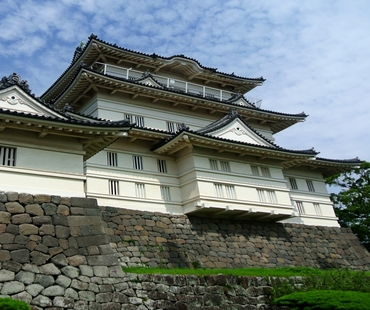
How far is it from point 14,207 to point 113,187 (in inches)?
265

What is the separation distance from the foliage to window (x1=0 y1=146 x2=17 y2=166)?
917 cm

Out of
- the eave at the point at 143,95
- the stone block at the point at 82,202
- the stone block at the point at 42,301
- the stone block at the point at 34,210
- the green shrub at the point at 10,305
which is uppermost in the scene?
the eave at the point at 143,95

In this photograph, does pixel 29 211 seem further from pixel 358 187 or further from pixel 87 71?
pixel 358 187

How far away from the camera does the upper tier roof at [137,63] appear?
75.6 ft

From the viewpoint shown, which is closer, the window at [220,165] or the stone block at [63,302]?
the stone block at [63,302]

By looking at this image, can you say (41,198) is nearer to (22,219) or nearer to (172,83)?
(22,219)

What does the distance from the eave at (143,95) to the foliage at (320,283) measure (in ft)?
39.8

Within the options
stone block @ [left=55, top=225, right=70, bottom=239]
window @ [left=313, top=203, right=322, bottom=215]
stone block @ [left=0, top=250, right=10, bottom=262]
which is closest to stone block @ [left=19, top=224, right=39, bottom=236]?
stone block @ [left=55, top=225, right=70, bottom=239]

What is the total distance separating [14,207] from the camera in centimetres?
1084

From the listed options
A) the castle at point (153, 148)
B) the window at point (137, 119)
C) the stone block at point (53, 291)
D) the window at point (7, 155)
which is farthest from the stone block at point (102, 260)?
the window at point (137, 119)

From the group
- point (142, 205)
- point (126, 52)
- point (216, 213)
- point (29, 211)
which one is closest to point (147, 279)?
point (29, 211)

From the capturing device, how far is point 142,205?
57.7 feet

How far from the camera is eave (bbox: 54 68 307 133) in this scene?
65.1 feet

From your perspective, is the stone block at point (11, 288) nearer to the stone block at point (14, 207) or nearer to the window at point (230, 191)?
the stone block at point (14, 207)
